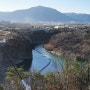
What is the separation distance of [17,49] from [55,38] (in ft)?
53.4

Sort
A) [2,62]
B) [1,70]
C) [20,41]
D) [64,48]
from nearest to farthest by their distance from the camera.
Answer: [1,70] → [2,62] → [20,41] → [64,48]

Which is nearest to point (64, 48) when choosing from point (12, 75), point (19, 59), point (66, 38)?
point (66, 38)

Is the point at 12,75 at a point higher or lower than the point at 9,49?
higher

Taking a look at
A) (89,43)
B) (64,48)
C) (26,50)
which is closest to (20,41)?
(26,50)

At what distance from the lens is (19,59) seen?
30.6 meters

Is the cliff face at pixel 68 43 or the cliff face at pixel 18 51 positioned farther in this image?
the cliff face at pixel 68 43

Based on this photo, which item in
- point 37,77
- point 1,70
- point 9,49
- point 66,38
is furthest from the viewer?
point 66,38

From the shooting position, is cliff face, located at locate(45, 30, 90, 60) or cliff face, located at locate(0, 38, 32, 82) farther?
cliff face, located at locate(45, 30, 90, 60)

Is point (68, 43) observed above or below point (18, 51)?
below

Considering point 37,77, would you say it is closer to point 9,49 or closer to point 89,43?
point 9,49

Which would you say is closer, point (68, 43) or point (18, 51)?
point (18, 51)

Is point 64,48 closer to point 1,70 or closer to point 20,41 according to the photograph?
point 20,41

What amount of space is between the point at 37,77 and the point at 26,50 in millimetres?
22143

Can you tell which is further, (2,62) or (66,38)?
(66,38)
